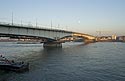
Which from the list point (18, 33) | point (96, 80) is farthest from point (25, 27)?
point (96, 80)

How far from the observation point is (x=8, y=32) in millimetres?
68000

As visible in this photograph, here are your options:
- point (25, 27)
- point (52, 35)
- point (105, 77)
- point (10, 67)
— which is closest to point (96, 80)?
point (105, 77)

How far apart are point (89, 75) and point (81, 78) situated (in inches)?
93.2

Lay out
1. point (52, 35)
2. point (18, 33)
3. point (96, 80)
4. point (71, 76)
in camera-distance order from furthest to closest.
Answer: point (52, 35) < point (18, 33) < point (71, 76) < point (96, 80)

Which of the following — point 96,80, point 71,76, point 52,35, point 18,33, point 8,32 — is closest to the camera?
point 96,80

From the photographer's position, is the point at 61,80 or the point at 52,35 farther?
the point at 52,35

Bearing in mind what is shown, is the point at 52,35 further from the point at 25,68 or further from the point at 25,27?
the point at 25,68

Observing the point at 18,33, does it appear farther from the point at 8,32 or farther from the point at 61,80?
the point at 61,80

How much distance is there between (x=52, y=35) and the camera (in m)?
101

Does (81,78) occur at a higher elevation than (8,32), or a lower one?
lower

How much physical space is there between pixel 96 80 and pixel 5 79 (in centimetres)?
1349

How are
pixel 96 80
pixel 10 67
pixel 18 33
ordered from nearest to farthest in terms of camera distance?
pixel 96 80
pixel 10 67
pixel 18 33

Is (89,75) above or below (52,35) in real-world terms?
below

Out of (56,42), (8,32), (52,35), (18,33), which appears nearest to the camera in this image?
(8,32)
